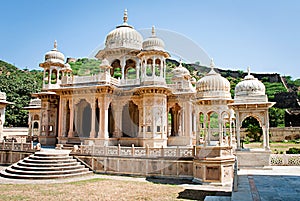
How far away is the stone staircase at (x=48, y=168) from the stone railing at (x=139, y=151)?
1056 millimetres

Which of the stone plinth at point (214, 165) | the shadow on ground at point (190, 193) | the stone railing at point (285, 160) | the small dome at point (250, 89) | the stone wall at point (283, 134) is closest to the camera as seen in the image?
the shadow on ground at point (190, 193)

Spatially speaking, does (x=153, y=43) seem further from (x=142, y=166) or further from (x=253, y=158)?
(x=253, y=158)

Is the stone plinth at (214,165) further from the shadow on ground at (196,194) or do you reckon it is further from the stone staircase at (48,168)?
the stone staircase at (48,168)

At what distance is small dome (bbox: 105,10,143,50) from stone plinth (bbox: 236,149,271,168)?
43.7 feet

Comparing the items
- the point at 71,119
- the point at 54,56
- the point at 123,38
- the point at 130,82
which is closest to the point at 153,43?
the point at 130,82

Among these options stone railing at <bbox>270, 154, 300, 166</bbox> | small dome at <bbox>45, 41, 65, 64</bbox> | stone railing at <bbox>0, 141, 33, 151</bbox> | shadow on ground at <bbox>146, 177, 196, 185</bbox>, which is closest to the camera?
shadow on ground at <bbox>146, 177, 196, 185</bbox>

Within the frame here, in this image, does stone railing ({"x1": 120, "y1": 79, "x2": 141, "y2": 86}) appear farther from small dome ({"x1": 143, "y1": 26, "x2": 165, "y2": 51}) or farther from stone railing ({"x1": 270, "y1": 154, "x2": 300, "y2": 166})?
stone railing ({"x1": 270, "y1": 154, "x2": 300, "y2": 166})

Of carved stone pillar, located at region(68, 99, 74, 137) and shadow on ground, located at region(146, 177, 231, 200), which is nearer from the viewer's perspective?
shadow on ground, located at region(146, 177, 231, 200)

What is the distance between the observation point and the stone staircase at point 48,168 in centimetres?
1508

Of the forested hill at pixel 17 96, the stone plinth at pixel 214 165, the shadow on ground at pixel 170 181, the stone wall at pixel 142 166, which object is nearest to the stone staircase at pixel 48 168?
the stone wall at pixel 142 166

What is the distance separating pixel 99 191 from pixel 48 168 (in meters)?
4.78

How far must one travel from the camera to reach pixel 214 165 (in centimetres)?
1362

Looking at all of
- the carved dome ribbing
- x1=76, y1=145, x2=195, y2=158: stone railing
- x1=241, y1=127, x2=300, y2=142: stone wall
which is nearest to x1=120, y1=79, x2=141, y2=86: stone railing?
x1=76, y1=145, x2=195, y2=158: stone railing

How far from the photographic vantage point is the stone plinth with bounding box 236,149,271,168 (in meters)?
15.5
